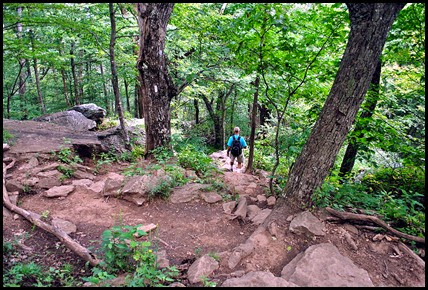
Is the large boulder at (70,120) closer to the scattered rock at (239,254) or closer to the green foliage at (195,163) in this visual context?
the green foliage at (195,163)

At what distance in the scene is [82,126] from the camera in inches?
423

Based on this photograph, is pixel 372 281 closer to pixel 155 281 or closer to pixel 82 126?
pixel 155 281

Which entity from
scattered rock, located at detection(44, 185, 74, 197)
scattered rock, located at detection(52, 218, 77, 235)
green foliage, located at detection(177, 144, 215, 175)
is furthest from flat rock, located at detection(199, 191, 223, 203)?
scattered rock, located at detection(44, 185, 74, 197)

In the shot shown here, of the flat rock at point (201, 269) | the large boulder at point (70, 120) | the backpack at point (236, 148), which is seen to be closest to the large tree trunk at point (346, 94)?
the flat rock at point (201, 269)

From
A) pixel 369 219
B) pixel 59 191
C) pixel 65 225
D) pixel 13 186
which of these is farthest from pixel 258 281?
pixel 13 186

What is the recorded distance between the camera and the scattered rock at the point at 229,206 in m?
4.79

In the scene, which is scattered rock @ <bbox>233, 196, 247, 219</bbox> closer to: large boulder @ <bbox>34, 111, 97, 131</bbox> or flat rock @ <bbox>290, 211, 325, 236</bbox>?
flat rock @ <bbox>290, 211, 325, 236</bbox>

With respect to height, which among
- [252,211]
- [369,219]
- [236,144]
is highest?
[369,219]

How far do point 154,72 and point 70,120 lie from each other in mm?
6380

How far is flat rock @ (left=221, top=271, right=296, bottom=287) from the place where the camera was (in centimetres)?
255

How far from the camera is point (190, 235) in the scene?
409 cm

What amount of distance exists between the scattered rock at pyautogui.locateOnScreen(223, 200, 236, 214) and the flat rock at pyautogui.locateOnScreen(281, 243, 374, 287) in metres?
1.80

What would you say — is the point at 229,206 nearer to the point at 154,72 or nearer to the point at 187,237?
the point at 187,237

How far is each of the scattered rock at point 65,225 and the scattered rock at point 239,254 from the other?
2.62 m
